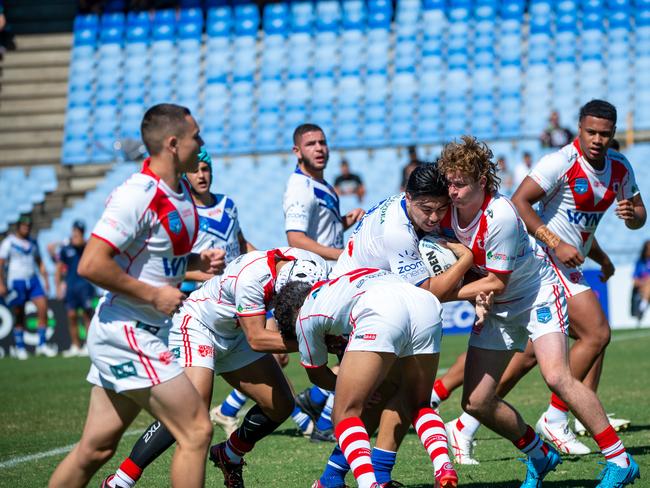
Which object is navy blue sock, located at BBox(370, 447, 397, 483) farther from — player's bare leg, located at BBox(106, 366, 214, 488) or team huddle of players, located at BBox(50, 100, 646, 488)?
player's bare leg, located at BBox(106, 366, 214, 488)

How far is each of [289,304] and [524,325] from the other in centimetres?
172

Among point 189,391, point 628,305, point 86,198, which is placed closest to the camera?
point 189,391

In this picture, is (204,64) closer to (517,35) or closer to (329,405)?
(517,35)

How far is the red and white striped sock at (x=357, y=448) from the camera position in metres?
5.32

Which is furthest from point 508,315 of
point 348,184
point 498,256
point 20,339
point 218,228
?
point 348,184

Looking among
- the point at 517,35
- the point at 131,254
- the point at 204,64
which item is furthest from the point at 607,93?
the point at 131,254

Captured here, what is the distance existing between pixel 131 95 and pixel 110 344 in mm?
23798

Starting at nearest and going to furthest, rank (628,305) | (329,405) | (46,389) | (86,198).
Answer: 1. (329,405)
2. (46,389)
3. (628,305)
4. (86,198)

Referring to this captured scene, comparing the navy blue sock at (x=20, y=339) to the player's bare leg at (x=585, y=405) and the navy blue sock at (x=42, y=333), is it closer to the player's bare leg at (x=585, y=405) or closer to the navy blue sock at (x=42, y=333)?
the navy blue sock at (x=42, y=333)

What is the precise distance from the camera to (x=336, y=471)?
239 inches

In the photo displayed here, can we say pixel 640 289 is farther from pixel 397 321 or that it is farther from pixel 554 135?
pixel 397 321

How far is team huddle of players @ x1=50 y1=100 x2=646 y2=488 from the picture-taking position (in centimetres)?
511

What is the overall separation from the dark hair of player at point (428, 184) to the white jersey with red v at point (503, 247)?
27 cm

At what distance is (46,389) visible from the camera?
13.4m
